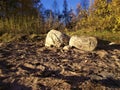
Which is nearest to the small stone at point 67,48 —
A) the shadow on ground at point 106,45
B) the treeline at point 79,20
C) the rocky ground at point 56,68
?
the rocky ground at point 56,68

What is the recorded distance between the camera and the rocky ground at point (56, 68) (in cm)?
550

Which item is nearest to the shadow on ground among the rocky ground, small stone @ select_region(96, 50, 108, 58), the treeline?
the rocky ground

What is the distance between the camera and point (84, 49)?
25.1 feet

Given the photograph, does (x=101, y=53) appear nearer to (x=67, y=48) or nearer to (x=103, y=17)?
(x=67, y=48)

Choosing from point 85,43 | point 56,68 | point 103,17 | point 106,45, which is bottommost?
point 56,68

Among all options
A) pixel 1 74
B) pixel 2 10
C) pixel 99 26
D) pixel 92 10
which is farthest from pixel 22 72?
pixel 2 10

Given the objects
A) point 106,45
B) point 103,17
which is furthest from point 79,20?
point 106,45

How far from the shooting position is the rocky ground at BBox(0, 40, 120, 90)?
550cm

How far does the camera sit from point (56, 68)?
20.4 feet

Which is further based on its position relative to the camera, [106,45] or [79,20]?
[79,20]

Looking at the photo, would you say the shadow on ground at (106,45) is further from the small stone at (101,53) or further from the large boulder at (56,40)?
the large boulder at (56,40)

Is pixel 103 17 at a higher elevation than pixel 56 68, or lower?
higher

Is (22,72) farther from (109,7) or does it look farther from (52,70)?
(109,7)

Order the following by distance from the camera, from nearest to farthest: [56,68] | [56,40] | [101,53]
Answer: [56,68]
[101,53]
[56,40]
